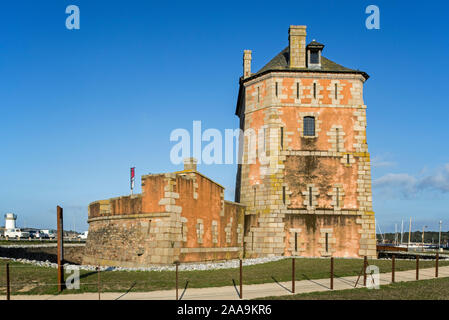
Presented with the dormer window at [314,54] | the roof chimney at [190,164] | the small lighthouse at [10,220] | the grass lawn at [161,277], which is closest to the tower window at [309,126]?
the dormer window at [314,54]

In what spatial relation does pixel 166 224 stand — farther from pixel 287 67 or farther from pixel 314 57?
pixel 314 57

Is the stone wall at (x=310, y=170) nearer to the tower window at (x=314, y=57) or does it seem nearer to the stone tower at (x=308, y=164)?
the stone tower at (x=308, y=164)

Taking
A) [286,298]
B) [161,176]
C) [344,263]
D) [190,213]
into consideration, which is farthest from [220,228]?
[286,298]

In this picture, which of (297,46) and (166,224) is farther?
(297,46)

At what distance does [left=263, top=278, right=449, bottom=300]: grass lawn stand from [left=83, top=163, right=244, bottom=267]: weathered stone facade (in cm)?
1156

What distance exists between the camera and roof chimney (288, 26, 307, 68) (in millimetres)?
32969

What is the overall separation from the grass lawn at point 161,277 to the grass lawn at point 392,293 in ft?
11.7

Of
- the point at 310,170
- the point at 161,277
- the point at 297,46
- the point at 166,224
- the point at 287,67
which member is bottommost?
the point at 161,277

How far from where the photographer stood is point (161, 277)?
17.8m

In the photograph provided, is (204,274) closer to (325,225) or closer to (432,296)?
(432,296)

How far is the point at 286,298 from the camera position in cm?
1267

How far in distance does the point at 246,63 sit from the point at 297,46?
5728 millimetres

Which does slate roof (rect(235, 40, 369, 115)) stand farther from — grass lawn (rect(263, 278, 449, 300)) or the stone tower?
grass lawn (rect(263, 278, 449, 300))

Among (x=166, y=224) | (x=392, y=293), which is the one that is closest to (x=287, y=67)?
(x=166, y=224)
